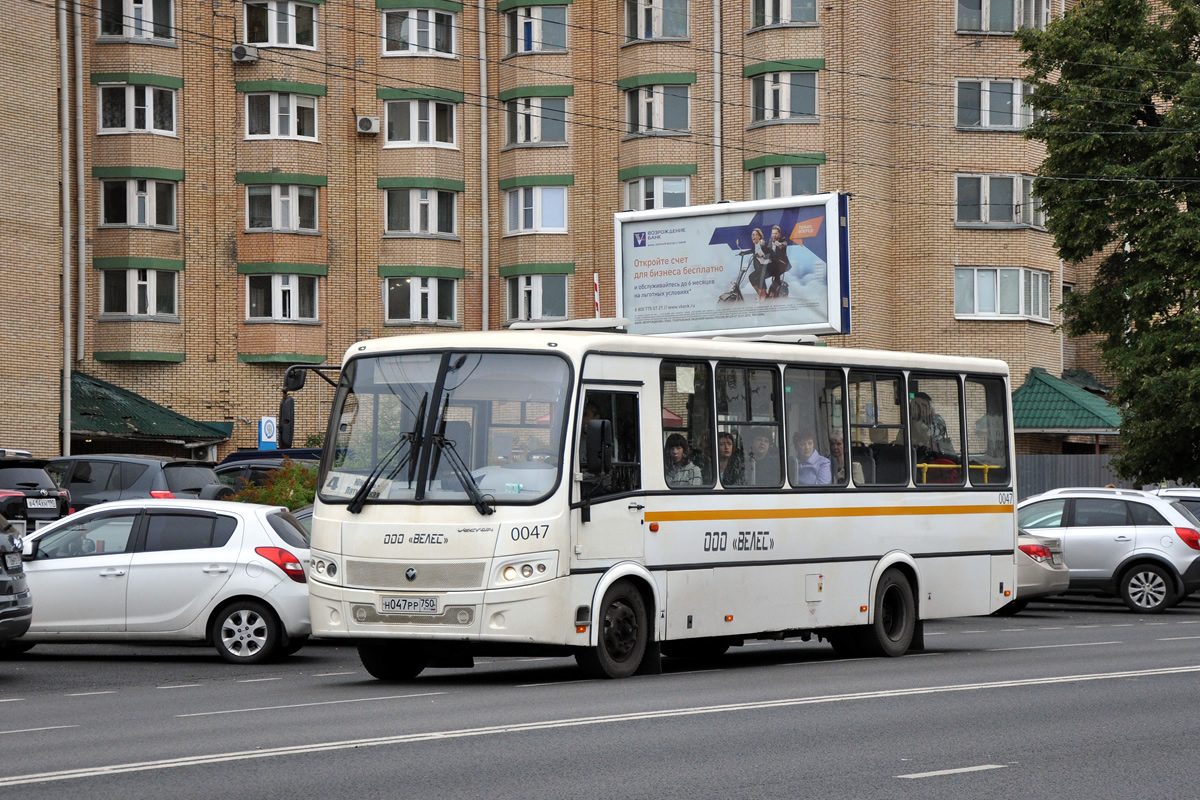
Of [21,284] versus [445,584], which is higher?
[21,284]

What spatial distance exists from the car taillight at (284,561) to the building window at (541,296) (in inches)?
1331

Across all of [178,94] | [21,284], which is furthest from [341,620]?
[178,94]

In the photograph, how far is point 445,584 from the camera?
13539 millimetres

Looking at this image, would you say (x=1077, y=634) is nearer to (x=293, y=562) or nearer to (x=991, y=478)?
(x=991, y=478)

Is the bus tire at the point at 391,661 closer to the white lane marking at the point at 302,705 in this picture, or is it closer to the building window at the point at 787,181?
the white lane marking at the point at 302,705

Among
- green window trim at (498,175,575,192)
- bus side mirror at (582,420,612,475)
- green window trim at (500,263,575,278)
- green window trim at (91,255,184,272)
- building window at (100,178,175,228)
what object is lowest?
bus side mirror at (582,420,612,475)

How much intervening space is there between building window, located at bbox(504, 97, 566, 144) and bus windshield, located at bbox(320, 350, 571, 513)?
121 ft

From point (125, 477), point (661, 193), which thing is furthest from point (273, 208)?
point (125, 477)

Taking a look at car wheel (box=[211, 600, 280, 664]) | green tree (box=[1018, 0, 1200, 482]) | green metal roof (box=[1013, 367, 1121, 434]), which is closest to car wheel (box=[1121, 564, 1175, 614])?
green tree (box=[1018, 0, 1200, 482])

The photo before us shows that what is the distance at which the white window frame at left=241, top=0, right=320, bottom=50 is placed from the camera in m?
48.5

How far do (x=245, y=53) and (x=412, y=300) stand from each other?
7893 millimetres

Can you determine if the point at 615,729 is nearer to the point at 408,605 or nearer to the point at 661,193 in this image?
the point at 408,605

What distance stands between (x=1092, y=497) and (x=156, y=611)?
47.8 feet

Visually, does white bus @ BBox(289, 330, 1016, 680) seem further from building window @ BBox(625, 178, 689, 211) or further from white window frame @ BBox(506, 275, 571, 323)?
white window frame @ BBox(506, 275, 571, 323)
